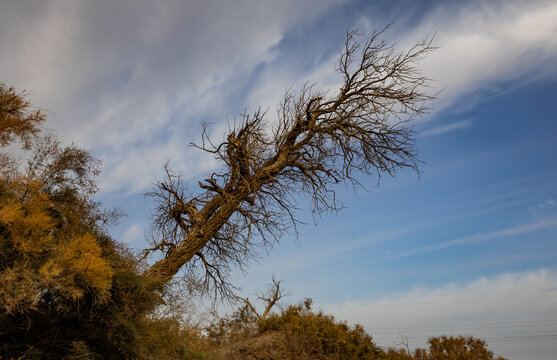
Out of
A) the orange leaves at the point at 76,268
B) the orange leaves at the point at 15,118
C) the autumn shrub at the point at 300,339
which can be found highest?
the orange leaves at the point at 15,118

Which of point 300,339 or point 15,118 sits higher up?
point 15,118

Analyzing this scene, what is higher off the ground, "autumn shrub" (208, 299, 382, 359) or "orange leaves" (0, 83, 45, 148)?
"orange leaves" (0, 83, 45, 148)

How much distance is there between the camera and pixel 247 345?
809 centimetres

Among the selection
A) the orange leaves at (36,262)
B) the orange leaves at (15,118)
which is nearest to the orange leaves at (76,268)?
the orange leaves at (36,262)

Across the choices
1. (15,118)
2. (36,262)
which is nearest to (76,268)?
(36,262)

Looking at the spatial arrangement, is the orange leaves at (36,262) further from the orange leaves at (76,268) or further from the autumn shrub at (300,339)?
the autumn shrub at (300,339)

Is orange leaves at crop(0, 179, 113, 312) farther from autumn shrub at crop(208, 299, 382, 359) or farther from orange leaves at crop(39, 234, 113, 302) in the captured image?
autumn shrub at crop(208, 299, 382, 359)

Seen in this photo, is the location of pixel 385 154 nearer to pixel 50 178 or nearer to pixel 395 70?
pixel 395 70

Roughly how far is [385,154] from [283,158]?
102 inches

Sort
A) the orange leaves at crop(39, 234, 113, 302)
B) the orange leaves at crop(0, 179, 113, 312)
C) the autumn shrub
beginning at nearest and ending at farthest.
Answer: the orange leaves at crop(0, 179, 113, 312)
the orange leaves at crop(39, 234, 113, 302)
the autumn shrub

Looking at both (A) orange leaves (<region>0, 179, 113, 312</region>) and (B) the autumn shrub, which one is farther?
(B) the autumn shrub

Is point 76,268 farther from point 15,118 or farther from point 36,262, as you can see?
point 15,118

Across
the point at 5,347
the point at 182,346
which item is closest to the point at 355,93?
the point at 182,346

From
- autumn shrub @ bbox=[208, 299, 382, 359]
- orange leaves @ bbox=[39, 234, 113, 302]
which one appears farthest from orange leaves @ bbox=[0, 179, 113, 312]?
autumn shrub @ bbox=[208, 299, 382, 359]
